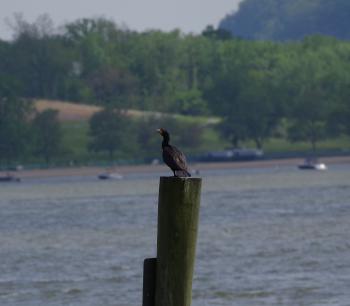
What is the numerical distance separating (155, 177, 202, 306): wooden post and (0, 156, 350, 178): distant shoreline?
521 ft

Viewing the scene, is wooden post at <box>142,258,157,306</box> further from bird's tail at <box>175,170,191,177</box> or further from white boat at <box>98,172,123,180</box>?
white boat at <box>98,172,123,180</box>

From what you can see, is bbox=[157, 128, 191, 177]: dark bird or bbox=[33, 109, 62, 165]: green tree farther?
bbox=[33, 109, 62, 165]: green tree

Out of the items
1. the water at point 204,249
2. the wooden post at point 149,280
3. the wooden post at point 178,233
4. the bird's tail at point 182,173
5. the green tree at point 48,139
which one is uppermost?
the green tree at point 48,139

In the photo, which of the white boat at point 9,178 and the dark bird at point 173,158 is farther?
the white boat at point 9,178

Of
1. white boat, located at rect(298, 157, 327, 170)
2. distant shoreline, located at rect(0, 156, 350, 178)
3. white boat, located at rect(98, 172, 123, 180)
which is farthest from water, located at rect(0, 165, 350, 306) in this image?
distant shoreline, located at rect(0, 156, 350, 178)

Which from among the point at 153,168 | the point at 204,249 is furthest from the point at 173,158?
the point at 153,168

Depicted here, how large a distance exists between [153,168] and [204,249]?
430ft

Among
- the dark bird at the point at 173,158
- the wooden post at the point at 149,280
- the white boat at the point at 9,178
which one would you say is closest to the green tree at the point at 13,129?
the white boat at the point at 9,178

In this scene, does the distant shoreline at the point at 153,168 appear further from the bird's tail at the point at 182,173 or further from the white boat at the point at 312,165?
the bird's tail at the point at 182,173

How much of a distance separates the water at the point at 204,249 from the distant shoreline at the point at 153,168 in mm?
65255

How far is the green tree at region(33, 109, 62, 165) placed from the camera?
615ft

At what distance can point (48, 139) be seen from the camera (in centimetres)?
18725

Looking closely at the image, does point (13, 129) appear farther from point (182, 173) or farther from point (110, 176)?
point (182, 173)

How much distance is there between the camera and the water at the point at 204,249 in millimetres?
40438
